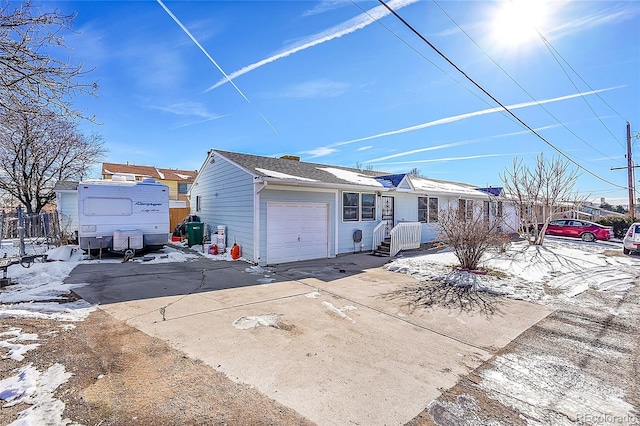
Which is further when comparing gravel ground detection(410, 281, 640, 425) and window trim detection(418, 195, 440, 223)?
window trim detection(418, 195, 440, 223)

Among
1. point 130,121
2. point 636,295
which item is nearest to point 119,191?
point 130,121

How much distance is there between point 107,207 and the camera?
32.4 ft

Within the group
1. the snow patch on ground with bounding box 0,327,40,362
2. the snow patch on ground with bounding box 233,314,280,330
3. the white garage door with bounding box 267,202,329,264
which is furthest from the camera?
the white garage door with bounding box 267,202,329,264

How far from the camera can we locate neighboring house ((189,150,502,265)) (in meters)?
9.61

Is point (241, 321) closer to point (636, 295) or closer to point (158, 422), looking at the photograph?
point (158, 422)

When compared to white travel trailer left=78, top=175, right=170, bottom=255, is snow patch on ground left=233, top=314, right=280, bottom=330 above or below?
below

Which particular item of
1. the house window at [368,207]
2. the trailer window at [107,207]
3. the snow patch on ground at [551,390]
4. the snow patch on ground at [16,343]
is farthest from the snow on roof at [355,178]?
the snow patch on ground at [16,343]

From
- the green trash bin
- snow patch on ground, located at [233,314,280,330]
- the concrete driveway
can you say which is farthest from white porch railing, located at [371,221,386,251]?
snow patch on ground, located at [233,314,280,330]

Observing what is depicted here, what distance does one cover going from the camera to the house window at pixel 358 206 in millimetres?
11632

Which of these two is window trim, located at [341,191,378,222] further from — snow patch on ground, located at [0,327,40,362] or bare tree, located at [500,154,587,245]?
snow patch on ground, located at [0,327,40,362]

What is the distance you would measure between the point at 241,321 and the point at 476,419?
331 centimetres

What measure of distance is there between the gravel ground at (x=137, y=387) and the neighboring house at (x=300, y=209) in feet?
19.3

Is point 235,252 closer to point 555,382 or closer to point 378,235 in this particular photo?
point 378,235

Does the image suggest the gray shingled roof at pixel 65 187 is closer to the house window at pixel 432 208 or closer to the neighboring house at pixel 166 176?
the neighboring house at pixel 166 176
